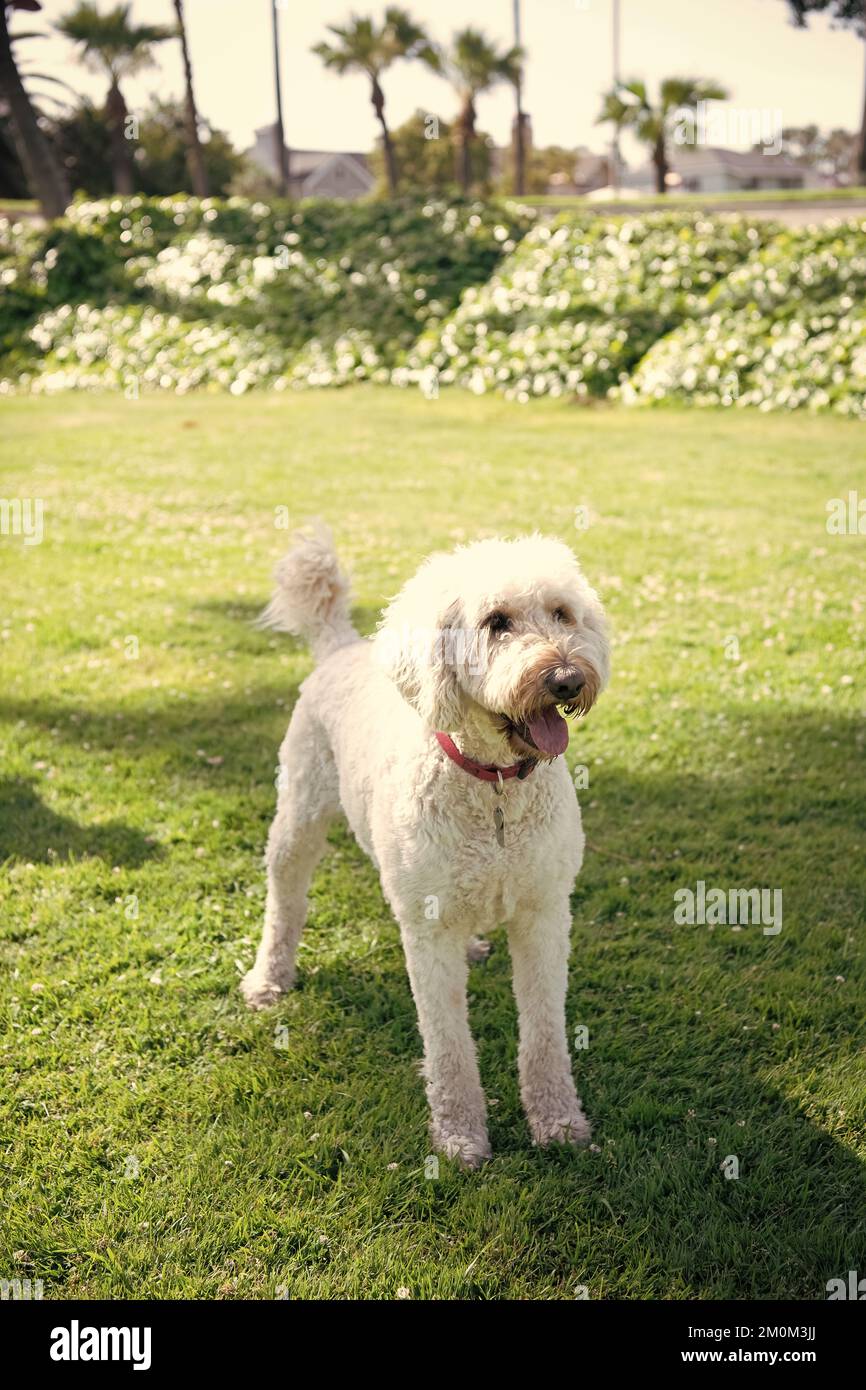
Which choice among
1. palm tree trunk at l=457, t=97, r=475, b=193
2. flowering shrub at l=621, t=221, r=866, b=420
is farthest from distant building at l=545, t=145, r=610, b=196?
flowering shrub at l=621, t=221, r=866, b=420

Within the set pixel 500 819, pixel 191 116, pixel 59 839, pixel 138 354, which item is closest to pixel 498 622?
pixel 500 819

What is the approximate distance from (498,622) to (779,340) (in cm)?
1281

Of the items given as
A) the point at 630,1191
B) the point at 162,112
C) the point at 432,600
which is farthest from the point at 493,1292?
the point at 162,112

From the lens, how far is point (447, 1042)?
318 cm

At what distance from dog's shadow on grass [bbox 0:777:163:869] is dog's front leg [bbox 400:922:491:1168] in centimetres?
193

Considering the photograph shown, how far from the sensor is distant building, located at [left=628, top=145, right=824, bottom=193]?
6806 centimetres

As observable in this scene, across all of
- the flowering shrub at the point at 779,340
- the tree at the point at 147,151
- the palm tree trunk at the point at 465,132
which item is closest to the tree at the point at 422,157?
the tree at the point at 147,151

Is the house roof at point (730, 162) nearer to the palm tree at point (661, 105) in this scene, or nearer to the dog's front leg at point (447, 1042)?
the palm tree at point (661, 105)

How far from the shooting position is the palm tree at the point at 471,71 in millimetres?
36375

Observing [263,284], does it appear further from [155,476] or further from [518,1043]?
[518,1043]

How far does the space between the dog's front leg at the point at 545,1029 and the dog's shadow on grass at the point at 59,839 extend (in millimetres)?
2052

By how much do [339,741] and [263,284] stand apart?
1675 centimetres

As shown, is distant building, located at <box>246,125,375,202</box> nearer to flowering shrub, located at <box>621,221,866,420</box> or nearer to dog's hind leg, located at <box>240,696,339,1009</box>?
flowering shrub, located at <box>621,221,866,420</box>

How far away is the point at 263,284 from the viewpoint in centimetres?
1858
